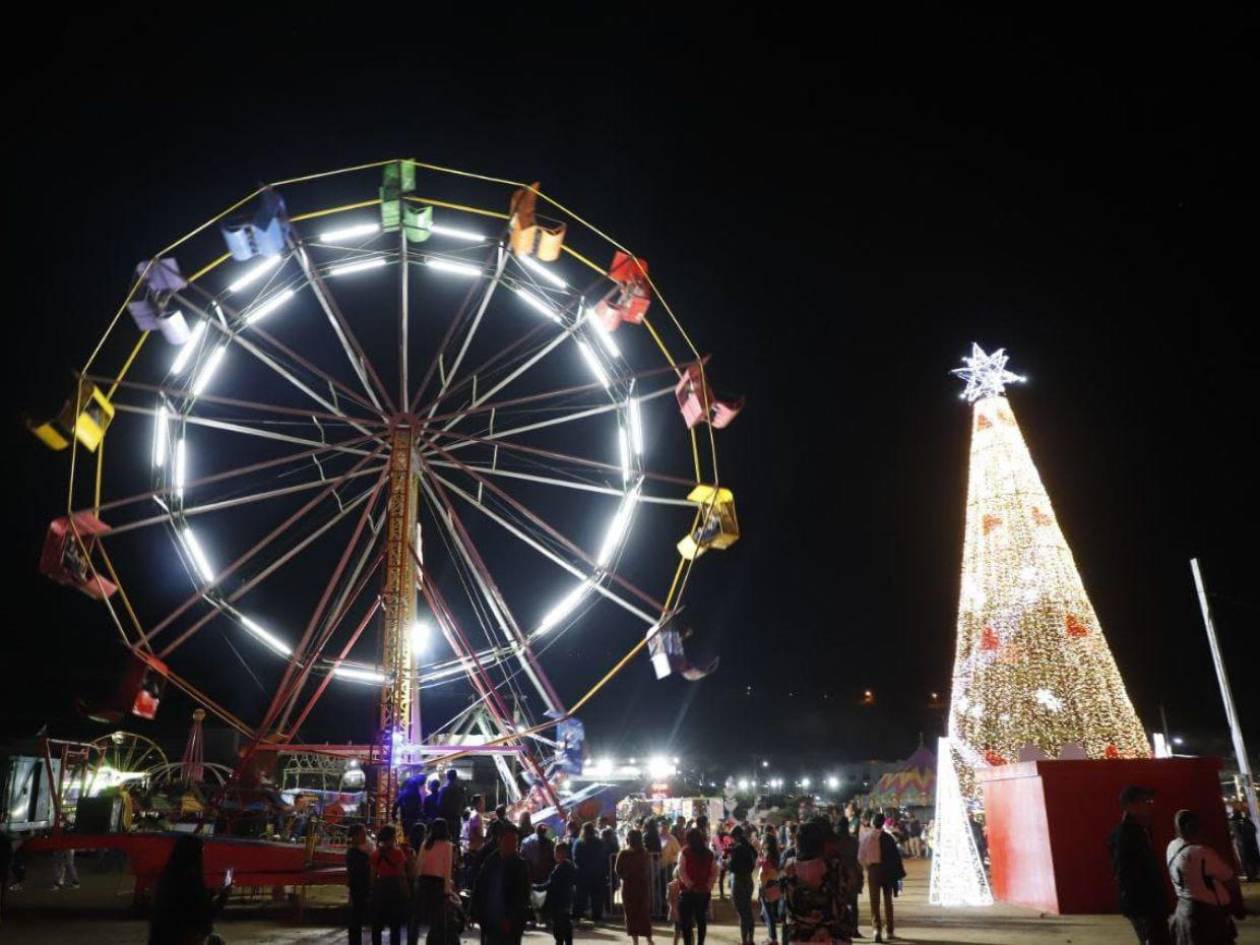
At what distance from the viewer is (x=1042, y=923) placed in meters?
13.1

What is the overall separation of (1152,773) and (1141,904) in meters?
7.96

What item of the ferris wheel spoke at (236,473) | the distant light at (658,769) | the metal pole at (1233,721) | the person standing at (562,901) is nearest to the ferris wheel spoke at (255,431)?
the ferris wheel spoke at (236,473)

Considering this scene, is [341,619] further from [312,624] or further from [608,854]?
[608,854]

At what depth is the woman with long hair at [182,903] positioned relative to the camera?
571 centimetres

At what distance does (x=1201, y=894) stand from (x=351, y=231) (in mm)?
16789

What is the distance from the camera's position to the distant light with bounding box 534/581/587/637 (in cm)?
1923

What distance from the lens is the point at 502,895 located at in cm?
804

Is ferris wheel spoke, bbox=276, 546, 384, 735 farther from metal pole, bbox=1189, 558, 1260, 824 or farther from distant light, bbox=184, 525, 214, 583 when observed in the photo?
metal pole, bbox=1189, 558, 1260, 824

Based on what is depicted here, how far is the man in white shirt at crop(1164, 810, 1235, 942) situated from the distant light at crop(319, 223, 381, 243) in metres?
16.4

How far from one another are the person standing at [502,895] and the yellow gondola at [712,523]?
11.2m

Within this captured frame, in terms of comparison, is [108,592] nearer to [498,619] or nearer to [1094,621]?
[498,619]

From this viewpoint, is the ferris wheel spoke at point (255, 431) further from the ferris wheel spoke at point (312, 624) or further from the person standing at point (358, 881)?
the person standing at point (358, 881)

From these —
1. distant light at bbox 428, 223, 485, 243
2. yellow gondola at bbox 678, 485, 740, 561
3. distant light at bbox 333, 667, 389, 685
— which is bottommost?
distant light at bbox 333, 667, 389, 685

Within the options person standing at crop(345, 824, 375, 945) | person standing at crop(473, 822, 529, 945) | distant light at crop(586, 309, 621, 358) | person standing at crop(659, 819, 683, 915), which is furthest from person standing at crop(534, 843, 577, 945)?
distant light at crop(586, 309, 621, 358)
